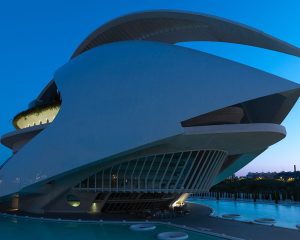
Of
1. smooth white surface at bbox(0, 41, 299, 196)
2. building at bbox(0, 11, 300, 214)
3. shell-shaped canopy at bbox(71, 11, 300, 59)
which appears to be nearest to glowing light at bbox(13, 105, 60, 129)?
building at bbox(0, 11, 300, 214)

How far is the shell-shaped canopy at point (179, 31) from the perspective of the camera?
74.2 ft

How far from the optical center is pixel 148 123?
21.3m

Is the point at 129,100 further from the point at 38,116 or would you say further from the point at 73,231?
the point at 38,116

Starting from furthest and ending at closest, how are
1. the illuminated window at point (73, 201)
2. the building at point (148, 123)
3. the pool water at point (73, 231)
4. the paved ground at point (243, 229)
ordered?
the illuminated window at point (73, 201) < the building at point (148, 123) < the pool water at point (73, 231) < the paved ground at point (243, 229)

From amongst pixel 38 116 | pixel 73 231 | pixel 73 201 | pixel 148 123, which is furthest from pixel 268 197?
pixel 73 231

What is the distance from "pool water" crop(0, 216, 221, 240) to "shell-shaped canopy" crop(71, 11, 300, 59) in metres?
12.6

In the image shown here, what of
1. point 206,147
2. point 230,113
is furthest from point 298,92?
point 206,147

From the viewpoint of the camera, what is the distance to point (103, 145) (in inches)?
872

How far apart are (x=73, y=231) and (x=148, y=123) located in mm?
7403

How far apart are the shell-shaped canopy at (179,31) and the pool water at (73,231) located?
12570 millimetres

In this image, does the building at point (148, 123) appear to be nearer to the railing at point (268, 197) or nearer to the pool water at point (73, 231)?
the pool water at point (73, 231)

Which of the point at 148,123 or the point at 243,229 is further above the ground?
the point at 148,123

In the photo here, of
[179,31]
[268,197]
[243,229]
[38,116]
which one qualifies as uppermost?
[179,31]

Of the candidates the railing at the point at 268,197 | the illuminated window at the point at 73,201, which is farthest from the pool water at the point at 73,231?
the railing at the point at 268,197
